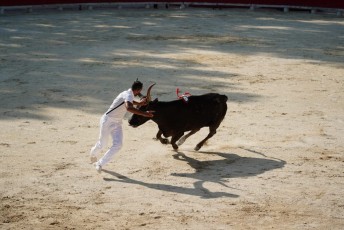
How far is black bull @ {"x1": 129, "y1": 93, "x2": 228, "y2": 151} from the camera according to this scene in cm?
923

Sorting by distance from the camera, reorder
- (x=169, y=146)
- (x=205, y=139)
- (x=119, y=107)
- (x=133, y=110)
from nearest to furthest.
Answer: (x=133, y=110) → (x=119, y=107) → (x=205, y=139) → (x=169, y=146)

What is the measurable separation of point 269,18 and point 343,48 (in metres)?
7.40

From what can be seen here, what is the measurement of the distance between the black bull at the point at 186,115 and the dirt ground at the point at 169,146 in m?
0.32

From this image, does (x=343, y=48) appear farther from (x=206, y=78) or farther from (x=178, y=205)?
(x=178, y=205)

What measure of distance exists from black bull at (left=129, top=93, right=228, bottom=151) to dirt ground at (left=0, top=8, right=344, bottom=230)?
319mm

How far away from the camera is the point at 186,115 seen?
30.6ft

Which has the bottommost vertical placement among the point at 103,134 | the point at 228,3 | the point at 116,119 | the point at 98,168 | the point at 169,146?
the point at 169,146

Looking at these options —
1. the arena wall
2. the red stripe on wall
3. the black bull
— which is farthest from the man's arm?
the red stripe on wall

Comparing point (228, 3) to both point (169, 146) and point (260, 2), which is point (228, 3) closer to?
point (260, 2)

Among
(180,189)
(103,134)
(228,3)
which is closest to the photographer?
(180,189)

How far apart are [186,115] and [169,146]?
0.70m

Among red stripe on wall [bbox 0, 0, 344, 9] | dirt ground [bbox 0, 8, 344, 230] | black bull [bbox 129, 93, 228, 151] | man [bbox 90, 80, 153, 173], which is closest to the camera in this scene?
dirt ground [bbox 0, 8, 344, 230]

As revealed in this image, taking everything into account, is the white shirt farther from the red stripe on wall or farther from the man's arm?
the red stripe on wall

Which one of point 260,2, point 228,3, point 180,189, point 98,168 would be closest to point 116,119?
point 98,168
